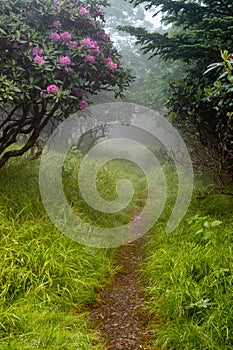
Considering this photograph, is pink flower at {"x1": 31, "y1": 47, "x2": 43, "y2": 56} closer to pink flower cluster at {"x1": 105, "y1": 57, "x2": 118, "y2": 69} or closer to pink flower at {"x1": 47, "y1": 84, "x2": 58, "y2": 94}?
pink flower at {"x1": 47, "y1": 84, "x2": 58, "y2": 94}

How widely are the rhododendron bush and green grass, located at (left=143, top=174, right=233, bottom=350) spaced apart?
203 centimetres

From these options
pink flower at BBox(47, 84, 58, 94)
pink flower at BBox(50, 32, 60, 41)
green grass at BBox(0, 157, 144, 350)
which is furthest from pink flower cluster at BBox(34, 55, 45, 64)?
green grass at BBox(0, 157, 144, 350)

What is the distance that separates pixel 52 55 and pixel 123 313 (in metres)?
2.87

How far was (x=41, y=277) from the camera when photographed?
293 cm

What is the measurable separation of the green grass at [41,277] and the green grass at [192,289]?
20.1 inches

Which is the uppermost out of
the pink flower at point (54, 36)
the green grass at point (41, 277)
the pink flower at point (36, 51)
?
the pink flower at point (54, 36)

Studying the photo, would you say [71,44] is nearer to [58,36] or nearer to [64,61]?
[58,36]

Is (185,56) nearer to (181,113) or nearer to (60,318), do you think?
(181,113)

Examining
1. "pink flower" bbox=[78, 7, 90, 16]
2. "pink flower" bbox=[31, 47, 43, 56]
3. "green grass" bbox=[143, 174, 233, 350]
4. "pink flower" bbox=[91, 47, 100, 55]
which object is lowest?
"green grass" bbox=[143, 174, 233, 350]

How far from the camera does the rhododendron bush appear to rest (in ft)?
11.8

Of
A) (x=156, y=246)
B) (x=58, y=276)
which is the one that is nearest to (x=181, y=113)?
(x=156, y=246)

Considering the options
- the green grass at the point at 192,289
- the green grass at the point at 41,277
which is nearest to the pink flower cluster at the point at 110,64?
the green grass at the point at 41,277

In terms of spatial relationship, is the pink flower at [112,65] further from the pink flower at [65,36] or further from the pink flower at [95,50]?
the pink flower at [65,36]

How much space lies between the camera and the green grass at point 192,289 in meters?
2.27
